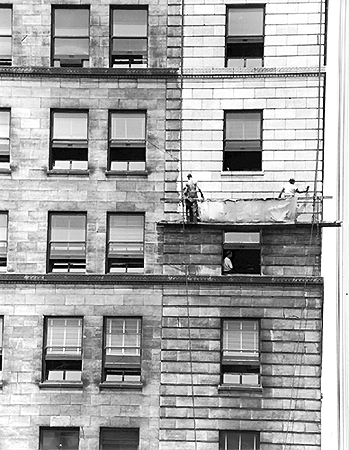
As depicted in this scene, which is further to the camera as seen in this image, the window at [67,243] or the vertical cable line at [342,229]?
the window at [67,243]

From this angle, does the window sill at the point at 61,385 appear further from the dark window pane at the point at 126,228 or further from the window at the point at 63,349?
the dark window pane at the point at 126,228

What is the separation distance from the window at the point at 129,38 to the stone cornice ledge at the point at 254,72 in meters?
2.09

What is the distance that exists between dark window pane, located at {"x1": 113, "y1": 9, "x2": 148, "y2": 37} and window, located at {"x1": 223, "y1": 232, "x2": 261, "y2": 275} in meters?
8.70

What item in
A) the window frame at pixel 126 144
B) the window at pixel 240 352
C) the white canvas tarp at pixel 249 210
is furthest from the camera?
the window frame at pixel 126 144

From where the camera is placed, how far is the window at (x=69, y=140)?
101ft

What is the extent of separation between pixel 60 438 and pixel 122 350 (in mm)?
4024

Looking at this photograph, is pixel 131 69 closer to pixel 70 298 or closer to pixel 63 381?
pixel 70 298

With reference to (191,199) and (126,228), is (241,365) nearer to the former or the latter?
(191,199)

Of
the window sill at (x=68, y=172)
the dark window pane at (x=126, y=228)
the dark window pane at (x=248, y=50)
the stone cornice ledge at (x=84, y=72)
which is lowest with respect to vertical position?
the dark window pane at (x=126, y=228)

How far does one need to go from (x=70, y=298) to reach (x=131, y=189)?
15.6 feet

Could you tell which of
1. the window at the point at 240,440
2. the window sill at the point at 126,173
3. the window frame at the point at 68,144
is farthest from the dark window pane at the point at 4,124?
the window at the point at 240,440

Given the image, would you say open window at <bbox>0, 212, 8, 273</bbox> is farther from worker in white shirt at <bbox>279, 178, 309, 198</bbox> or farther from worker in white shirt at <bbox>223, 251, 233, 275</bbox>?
worker in white shirt at <bbox>279, 178, 309, 198</bbox>

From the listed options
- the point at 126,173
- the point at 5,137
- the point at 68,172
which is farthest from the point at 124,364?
the point at 5,137

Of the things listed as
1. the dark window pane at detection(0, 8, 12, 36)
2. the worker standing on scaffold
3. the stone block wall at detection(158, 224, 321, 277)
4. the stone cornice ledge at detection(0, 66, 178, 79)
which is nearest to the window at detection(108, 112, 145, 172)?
the stone cornice ledge at detection(0, 66, 178, 79)
